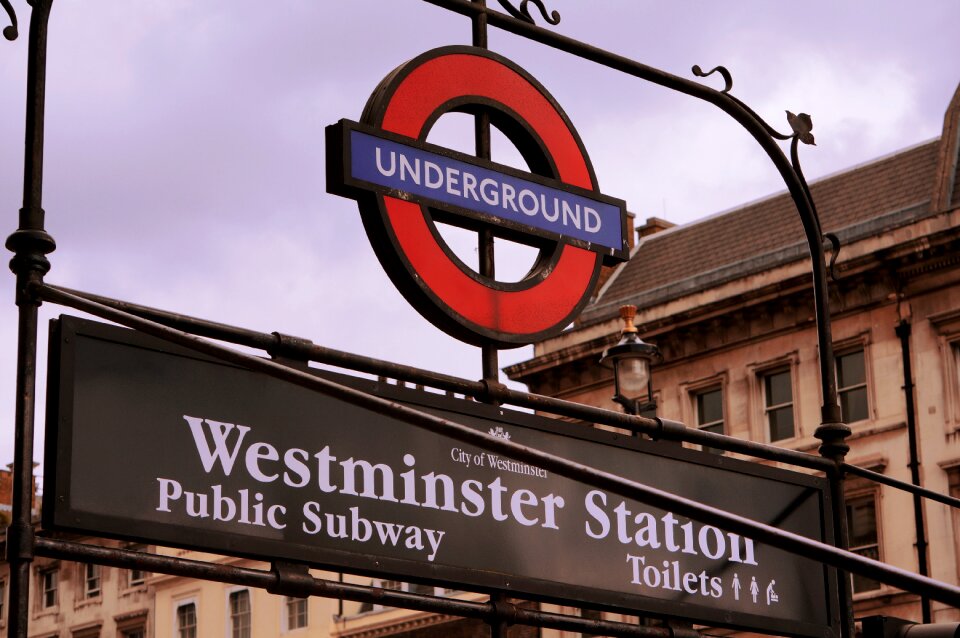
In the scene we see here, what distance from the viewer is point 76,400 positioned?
4.94 meters

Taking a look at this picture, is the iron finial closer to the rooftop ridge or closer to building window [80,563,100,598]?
the rooftop ridge

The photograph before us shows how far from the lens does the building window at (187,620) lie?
52438 mm

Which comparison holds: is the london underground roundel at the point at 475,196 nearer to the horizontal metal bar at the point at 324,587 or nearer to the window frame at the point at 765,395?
the horizontal metal bar at the point at 324,587

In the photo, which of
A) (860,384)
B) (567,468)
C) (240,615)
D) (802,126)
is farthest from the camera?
(240,615)

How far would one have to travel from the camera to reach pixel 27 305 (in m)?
5.01

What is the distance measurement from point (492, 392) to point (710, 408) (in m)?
33.3

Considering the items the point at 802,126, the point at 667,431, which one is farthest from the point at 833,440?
the point at 802,126

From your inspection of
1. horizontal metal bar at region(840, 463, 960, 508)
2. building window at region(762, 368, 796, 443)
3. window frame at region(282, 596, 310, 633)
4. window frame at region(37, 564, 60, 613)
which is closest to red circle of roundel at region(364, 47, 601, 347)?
horizontal metal bar at region(840, 463, 960, 508)

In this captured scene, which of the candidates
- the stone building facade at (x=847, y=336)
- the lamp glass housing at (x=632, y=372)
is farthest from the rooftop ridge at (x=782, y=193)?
the lamp glass housing at (x=632, y=372)

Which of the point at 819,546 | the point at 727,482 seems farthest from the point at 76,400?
the point at 727,482

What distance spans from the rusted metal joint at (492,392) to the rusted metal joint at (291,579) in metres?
1.03

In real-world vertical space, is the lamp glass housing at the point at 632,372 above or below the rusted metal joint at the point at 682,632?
above

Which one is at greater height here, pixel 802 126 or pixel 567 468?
pixel 802 126

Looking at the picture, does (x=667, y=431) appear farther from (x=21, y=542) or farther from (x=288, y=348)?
(x=21, y=542)
